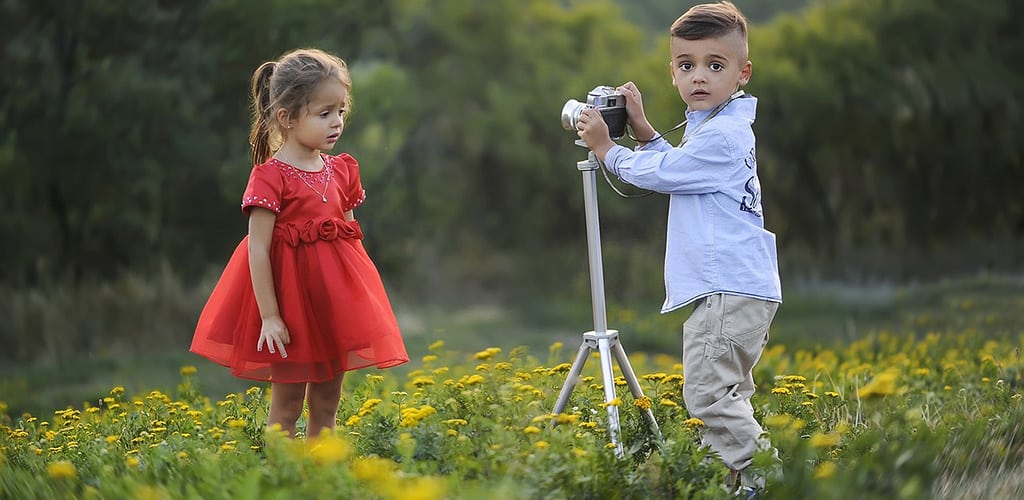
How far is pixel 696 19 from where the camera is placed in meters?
3.68

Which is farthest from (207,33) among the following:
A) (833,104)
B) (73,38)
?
(833,104)

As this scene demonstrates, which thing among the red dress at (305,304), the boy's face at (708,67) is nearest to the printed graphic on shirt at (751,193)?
the boy's face at (708,67)

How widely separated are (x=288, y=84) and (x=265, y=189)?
0.38 metres

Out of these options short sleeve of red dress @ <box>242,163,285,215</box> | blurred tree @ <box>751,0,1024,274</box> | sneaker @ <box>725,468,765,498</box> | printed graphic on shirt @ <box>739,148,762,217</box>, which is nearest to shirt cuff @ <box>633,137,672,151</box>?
printed graphic on shirt @ <box>739,148,762,217</box>

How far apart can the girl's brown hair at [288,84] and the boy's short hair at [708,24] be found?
1.18 metres

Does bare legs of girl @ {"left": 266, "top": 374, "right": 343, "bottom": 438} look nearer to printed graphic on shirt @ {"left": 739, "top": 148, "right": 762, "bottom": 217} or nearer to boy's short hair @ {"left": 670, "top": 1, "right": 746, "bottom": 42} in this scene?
printed graphic on shirt @ {"left": 739, "top": 148, "right": 762, "bottom": 217}

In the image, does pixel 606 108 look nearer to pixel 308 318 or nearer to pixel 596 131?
pixel 596 131

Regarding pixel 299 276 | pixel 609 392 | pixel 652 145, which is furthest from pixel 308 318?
pixel 652 145

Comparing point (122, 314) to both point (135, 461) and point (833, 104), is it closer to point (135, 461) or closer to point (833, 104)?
point (135, 461)

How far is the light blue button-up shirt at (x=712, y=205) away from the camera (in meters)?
3.68

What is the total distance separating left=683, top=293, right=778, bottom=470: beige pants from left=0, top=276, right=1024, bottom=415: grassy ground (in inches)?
131

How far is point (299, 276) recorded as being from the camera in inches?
155

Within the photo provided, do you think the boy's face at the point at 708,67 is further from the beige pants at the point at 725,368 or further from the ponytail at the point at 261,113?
the ponytail at the point at 261,113

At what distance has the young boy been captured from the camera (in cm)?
367
